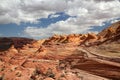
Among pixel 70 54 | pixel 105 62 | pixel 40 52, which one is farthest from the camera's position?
pixel 40 52

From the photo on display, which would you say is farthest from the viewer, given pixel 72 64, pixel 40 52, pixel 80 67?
pixel 40 52

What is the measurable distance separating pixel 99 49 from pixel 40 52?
20.7m

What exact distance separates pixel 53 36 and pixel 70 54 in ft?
133

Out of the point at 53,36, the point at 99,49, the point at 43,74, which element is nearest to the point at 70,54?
the point at 99,49

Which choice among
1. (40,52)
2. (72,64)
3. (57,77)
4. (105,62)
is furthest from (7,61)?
(105,62)

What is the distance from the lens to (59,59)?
70875 mm

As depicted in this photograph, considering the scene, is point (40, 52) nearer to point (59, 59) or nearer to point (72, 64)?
point (59, 59)

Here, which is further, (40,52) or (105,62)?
(40,52)

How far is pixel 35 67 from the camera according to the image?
203 feet

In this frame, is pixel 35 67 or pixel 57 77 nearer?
pixel 57 77

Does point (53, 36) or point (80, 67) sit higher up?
point (53, 36)

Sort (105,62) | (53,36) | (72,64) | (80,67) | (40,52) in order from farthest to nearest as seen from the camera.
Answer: (53,36) < (40,52) < (72,64) < (80,67) < (105,62)

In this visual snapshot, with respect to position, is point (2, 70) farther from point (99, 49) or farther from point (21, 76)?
point (99, 49)

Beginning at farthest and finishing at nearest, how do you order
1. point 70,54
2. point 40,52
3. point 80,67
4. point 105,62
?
point 40,52
point 70,54
point 80,67
point 105,62
